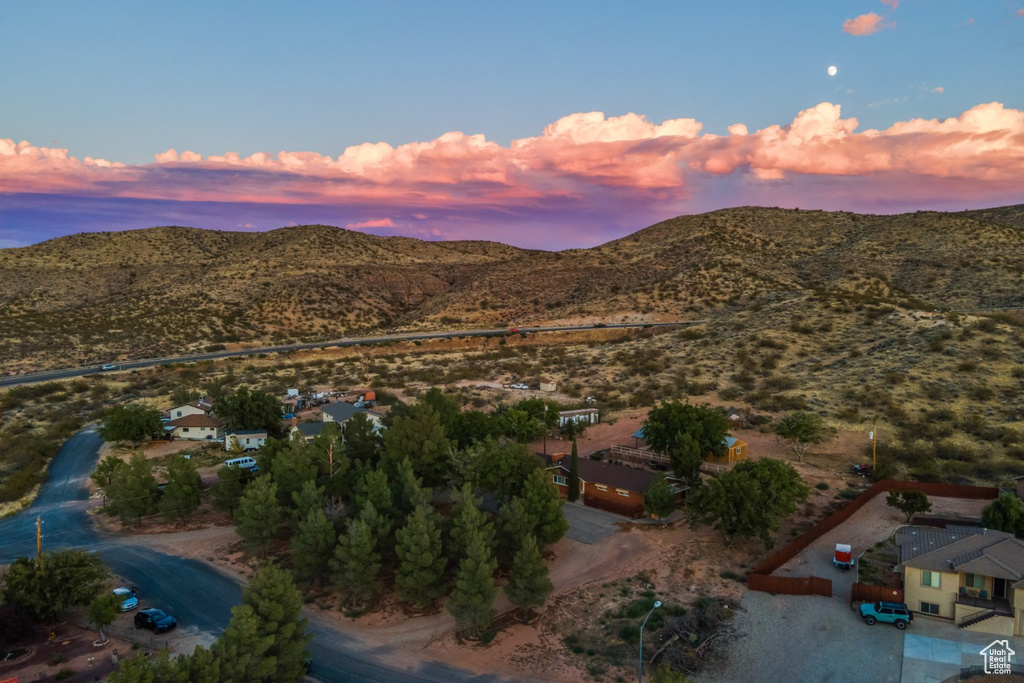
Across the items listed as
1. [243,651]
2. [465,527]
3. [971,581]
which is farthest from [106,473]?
[971,581]

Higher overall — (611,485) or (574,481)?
(611,485)

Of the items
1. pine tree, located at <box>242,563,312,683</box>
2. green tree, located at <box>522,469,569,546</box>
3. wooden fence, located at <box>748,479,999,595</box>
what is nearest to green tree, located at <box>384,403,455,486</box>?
green tree, located at <box>522,469,569,546</box>

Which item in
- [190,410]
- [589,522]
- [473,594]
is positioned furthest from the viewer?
[190,410]

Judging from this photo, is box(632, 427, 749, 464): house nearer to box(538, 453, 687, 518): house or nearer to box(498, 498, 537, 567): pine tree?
box(538, 453, 687, 518): house

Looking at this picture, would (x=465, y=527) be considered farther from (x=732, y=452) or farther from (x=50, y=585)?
(x=732, y=452)

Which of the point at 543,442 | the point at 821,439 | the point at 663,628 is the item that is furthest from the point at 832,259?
the point at 663,628
